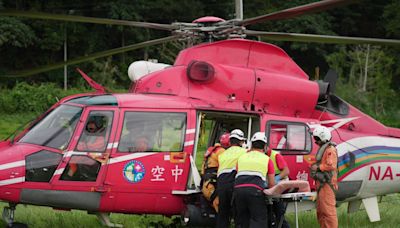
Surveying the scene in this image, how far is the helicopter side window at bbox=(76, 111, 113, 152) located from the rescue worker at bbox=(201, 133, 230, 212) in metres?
1.56

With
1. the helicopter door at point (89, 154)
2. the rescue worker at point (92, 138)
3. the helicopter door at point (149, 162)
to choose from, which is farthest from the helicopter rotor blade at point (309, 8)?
the rescue worker at point (92, 138)

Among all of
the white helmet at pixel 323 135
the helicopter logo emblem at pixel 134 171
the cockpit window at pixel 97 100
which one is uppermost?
the cockpit window at pixel 97 100

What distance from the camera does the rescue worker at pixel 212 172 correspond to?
397 inches

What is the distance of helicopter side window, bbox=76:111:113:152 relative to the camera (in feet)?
32.1

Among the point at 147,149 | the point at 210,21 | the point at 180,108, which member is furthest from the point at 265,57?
the point at 147,149

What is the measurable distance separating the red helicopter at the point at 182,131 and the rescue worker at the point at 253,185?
3.15 feet

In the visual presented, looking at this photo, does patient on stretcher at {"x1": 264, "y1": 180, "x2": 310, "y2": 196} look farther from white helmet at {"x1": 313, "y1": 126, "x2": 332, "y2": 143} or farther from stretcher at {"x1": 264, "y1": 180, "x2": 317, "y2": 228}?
white helmet at {"x1": 313, "y1": 126, "x2": 332, "y2": 143}

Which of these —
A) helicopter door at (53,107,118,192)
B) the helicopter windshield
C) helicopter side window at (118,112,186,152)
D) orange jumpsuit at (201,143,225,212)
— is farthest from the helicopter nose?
orange jumpsuit at (201,143,225,212)

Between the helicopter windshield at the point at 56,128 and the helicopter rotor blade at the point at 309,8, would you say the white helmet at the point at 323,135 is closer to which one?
the helicopter rotor blade at the point at 309,8

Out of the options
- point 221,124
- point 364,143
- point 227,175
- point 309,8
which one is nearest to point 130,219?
point 221,124

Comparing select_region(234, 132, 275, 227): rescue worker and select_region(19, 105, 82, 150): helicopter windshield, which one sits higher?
select_region(19, 105, 82, 150): helicopter windshield

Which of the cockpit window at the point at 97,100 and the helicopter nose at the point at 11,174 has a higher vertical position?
the cockpit window at the point at 97,100

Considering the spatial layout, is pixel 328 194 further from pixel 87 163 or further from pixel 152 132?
pixel 87 163

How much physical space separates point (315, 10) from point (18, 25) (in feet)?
124
